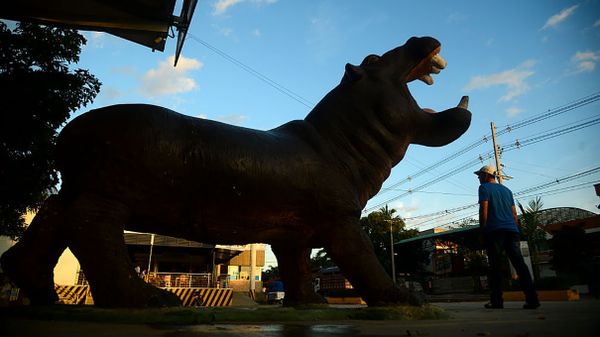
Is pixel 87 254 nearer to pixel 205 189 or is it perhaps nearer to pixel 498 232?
pixel 205 189

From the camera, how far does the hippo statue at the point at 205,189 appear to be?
7.65 feet

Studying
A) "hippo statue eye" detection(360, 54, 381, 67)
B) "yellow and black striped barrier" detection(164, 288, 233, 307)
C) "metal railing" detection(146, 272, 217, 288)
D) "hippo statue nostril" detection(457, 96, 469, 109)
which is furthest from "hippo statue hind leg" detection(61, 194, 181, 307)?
"metal railing" detection(146, 272, 217, 288)

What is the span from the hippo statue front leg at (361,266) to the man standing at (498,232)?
81.1 inches

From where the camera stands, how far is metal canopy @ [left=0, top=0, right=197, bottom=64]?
4766 millimetres

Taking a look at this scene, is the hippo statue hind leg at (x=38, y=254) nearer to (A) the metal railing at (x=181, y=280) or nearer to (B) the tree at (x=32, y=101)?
(B) the tree at (x=32, y=101)

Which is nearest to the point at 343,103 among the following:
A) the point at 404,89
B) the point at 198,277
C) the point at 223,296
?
the point at 404,89

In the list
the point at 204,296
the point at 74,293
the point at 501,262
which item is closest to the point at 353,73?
the point at 501,262

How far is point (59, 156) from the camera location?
8.30 ft

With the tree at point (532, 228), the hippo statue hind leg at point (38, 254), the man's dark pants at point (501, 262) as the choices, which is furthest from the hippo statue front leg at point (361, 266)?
the tree at point (532, 228)

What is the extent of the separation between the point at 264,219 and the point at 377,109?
1.34 m

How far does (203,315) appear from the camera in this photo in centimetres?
194

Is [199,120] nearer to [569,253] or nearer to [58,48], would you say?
[58,48]

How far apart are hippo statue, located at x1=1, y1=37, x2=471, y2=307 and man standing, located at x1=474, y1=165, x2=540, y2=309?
1.70 metres

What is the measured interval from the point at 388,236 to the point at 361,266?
35367 mm
